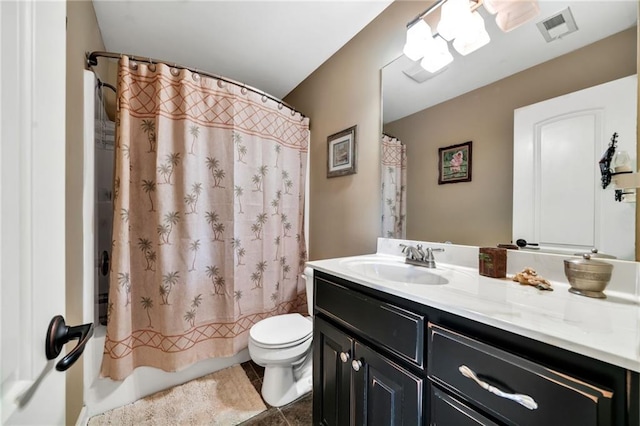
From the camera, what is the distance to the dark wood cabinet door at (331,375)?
0.94m

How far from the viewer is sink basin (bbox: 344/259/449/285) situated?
1071 mm

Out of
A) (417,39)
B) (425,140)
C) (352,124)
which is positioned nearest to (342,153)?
(352,124)

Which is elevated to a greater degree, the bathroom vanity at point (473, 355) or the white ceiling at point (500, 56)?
the white ceiling at point (500, 56)

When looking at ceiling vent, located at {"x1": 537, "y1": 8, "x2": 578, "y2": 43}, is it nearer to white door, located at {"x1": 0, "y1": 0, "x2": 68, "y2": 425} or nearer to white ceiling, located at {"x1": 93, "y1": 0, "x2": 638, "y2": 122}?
white ceiling, located at {"x1": 93, "y1": 0, "x2": 638, "y2": 122}

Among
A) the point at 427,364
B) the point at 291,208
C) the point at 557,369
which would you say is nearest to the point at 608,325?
the point at 557,369

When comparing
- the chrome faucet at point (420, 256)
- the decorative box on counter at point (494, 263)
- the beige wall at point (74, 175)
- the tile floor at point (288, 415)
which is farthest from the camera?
the tile floor at point (288, 415)

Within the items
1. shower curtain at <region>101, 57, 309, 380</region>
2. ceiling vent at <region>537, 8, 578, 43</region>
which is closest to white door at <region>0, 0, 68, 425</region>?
shower curtain at <region>101, 57, 309, 380</region>

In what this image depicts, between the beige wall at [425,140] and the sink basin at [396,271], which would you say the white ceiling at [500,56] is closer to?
the beige wall at [425,140]

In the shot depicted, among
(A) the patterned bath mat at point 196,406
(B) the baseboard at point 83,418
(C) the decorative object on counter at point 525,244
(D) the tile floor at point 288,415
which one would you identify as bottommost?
(D) the tile floor at point 288,415

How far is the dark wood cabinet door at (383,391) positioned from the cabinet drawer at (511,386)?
0.10m

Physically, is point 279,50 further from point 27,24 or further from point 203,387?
point 203,387

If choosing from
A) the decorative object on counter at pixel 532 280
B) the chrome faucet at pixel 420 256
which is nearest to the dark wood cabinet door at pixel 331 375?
the chrome faucet at pixel 420 256

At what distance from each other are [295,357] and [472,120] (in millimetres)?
1570

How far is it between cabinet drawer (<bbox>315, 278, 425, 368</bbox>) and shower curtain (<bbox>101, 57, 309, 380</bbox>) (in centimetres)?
87
